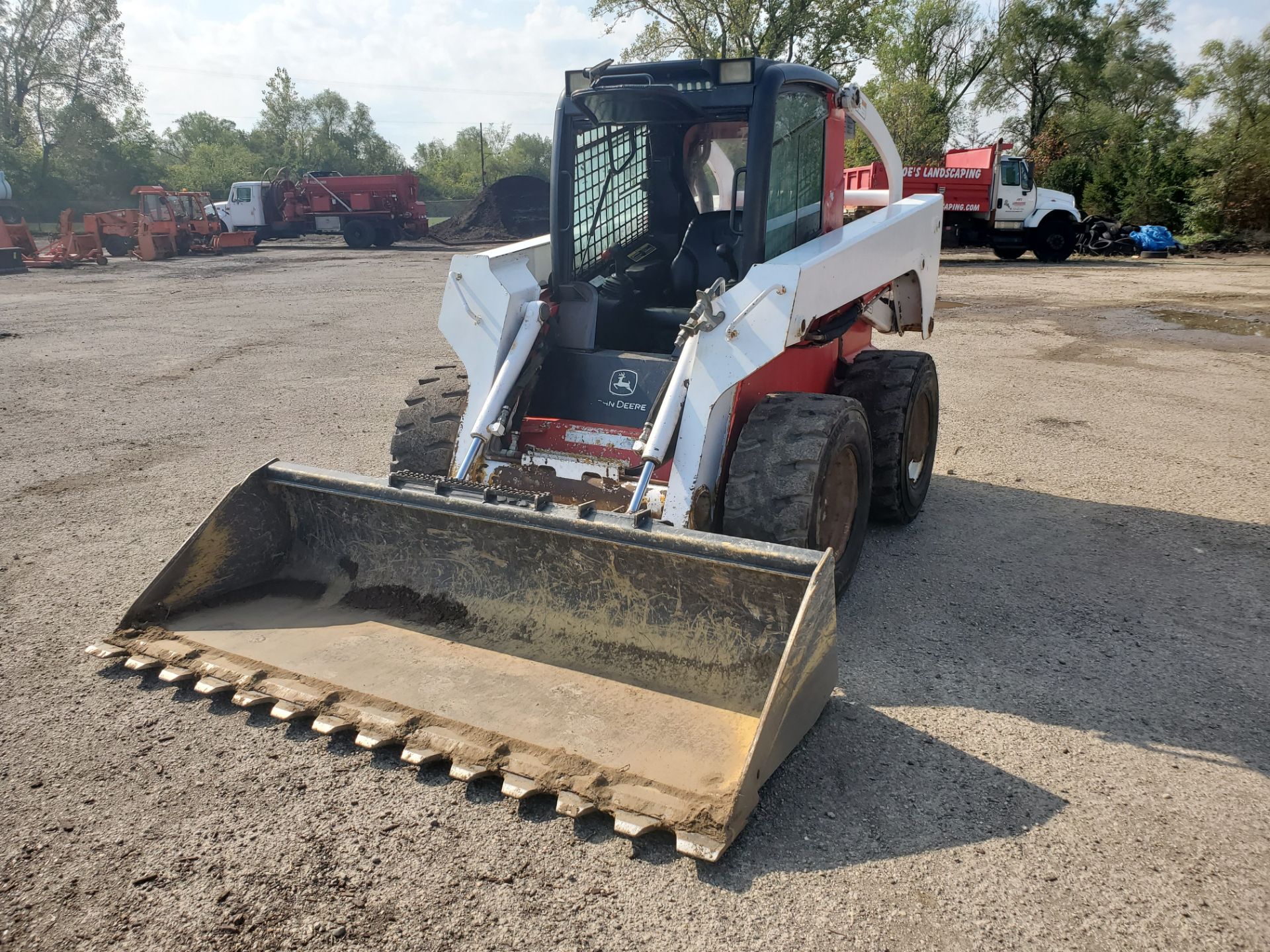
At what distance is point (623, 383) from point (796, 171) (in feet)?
4.64

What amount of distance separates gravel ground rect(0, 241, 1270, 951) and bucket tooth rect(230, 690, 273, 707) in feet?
0.24

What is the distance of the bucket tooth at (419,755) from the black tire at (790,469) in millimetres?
1383

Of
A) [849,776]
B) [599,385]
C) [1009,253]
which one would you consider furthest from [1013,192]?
[849,776]

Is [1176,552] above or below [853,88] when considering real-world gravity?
below

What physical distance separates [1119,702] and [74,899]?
342 cm

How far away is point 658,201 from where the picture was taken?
5.32 meters

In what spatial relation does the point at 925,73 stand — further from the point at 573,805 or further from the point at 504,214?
the point at 573,805

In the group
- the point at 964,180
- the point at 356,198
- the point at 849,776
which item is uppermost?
the point at 356,198

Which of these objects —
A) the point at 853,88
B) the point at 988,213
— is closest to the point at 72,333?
the point at 853,88

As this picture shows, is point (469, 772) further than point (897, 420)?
No

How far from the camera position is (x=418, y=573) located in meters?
3.96

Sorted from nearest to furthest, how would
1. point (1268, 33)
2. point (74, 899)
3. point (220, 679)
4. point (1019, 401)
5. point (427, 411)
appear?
1. point (74, 899)
2. point (220, 679)
3. point (427, 411)
4. point (1019, 401)
5. point (1268, 33)

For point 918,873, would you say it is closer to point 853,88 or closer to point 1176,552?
point 1176,552

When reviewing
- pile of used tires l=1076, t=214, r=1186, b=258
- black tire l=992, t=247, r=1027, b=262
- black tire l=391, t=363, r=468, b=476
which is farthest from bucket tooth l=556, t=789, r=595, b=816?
pile of used tires l=1076, t=214, r=1186, b=258
